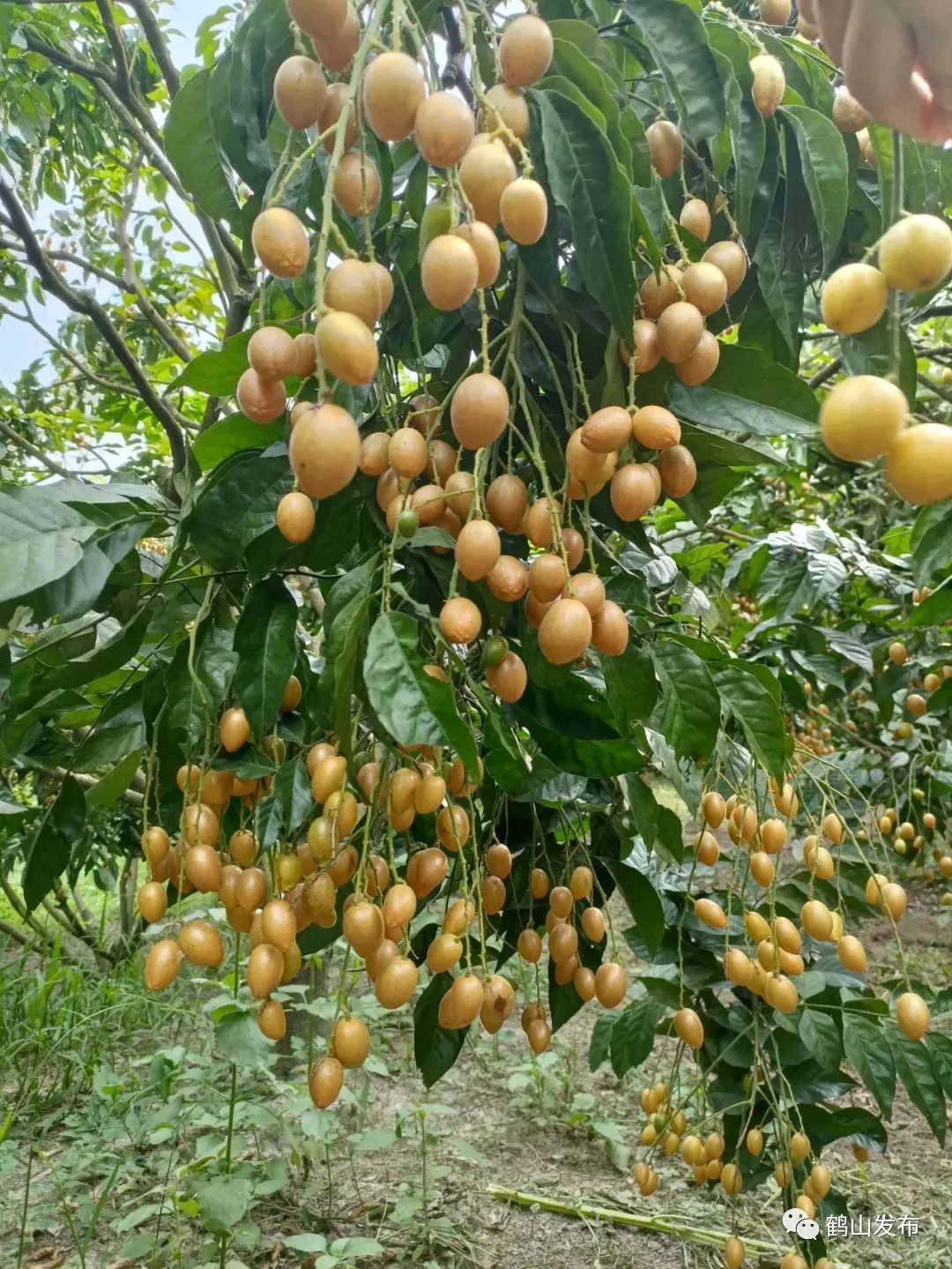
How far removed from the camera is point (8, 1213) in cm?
164

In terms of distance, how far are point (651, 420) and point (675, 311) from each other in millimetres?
65

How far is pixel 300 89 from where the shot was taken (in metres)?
0.47

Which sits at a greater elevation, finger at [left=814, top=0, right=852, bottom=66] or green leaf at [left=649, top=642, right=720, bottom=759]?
finger at [left=814, top=0, right=852, bottom=66]

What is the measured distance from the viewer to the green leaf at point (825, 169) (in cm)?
62

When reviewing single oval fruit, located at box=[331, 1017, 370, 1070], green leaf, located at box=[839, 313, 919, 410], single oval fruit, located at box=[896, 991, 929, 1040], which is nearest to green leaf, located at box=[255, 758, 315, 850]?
single oval fruit, located at box=[331, 1017, 370, 1070]

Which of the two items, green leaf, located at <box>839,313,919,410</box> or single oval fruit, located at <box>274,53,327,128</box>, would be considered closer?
single oval fruit, located at <box>274,53,327,128</box>

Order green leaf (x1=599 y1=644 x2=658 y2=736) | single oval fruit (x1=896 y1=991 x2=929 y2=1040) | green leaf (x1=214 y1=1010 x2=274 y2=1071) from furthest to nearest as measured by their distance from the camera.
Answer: green leaf (x1=214 y1=1010 x2=274 y2=1071) < single oval fruit (x1=896 y1=991 x2=929 y2=1040) < green leaf (x1=599 y1=644 x2=658 y2=736)

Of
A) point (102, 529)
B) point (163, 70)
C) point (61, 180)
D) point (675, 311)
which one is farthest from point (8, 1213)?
point (61, 180)

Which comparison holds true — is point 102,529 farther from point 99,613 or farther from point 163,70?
point 163,70

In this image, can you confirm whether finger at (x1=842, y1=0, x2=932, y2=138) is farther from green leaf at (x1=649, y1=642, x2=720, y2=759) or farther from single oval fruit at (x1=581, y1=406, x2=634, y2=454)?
green leaf at (x1=649, y1=642, x2=720, y2=759)

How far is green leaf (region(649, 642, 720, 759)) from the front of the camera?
679 mm

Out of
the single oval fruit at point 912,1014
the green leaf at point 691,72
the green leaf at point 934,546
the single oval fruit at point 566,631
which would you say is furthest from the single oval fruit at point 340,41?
the single oval fruit at point 912,1014

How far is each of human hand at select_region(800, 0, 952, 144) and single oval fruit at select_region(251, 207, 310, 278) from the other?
0.24 meters

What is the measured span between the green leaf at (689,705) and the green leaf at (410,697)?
23 cm
